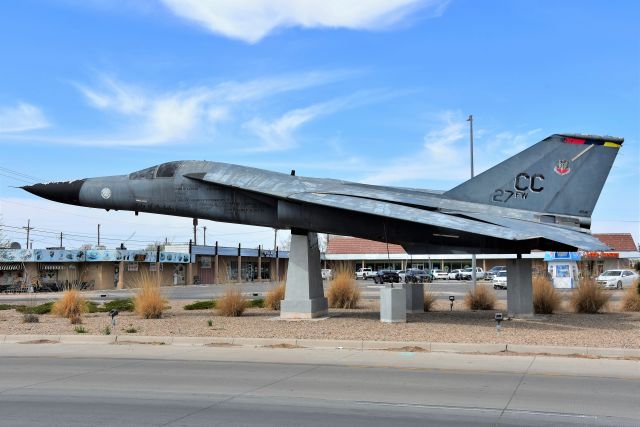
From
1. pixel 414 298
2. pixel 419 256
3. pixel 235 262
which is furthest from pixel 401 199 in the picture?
pixel 235 262

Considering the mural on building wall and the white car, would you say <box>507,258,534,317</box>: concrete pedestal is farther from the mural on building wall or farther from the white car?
the mural on building wall

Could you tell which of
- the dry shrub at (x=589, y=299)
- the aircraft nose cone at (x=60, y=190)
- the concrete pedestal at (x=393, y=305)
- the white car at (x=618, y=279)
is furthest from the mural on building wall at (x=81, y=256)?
the dry shrub at (x=589, y=299)

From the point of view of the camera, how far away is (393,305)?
1638 cm

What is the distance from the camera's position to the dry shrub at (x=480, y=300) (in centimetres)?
2197

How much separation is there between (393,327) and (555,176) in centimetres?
653

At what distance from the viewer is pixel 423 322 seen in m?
16.8

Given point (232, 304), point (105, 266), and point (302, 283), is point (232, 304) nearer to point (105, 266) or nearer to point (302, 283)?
point (302, 283)

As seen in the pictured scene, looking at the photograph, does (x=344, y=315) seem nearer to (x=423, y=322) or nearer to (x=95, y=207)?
(x=423, y=322)

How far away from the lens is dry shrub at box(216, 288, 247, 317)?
63.3 feet

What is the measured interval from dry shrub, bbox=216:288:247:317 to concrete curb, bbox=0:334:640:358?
517 centimetres

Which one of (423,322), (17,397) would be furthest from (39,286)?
(17,397)

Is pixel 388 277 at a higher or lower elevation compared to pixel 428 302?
higher

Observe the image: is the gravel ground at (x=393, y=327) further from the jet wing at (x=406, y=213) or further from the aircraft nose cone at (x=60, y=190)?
the aircraft nose cone at (x=60, y=190)

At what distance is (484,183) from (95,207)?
1251 cm
